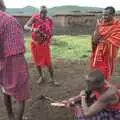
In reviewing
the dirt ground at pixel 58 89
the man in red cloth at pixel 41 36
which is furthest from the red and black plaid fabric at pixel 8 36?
the man in red cloth at pixel 41 36

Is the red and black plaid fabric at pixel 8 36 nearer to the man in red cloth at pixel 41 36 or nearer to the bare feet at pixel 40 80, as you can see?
the man in red cloth at pixel 41 36

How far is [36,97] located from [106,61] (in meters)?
1.40

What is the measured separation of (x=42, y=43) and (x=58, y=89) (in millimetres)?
1247

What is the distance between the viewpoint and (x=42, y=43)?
32.7 feet

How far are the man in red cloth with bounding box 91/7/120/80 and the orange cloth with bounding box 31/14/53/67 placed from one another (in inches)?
77.3

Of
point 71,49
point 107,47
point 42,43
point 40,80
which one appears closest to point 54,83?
point 40,80

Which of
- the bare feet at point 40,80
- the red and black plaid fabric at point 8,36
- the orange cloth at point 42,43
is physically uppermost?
the red and black plaid fabric at point 8,36

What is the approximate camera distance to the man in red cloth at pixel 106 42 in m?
7.99

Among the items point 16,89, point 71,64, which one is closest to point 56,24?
point 71,64

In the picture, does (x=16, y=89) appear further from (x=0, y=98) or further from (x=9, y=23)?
(x=0, y=98)

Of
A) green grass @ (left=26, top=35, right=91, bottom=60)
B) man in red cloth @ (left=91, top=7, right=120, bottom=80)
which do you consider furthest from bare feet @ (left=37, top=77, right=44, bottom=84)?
green grass @ (left=26, top=35, right=91, bottom=60)

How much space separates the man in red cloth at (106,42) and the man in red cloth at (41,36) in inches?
67.6

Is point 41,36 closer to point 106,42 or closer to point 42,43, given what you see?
point 42,43

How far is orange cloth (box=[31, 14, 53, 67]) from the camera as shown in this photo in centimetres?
983
